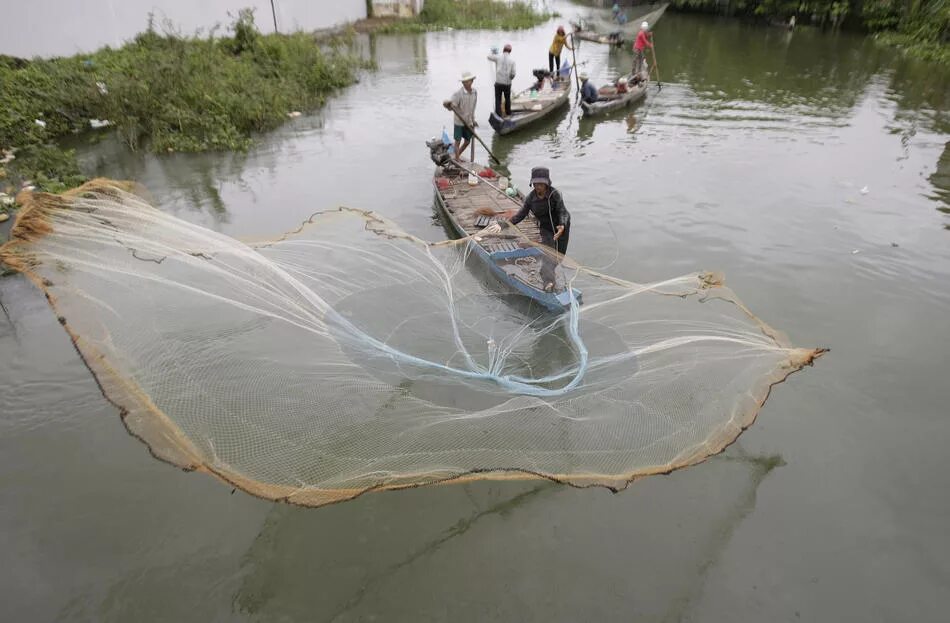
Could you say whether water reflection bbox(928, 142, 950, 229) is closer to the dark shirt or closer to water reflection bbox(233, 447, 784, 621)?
the dark shirt

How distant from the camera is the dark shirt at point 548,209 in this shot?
5.59 m

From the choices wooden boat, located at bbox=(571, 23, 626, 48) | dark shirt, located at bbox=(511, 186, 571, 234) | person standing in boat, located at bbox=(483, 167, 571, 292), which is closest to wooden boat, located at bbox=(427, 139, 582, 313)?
person standing in boat, located at bbox=(483, 167, 571, 292)

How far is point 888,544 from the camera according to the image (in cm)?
375

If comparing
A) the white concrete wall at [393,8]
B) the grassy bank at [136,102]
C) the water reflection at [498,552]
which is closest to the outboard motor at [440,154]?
the grassy bank at [136,102]

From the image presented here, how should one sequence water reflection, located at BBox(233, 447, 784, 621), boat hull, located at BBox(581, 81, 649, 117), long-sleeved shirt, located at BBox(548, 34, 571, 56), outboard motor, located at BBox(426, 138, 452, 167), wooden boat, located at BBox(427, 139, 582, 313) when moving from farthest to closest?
long-sleeved shirt, located at BBox(548, 34, 571, 56) → boat hull, located at BBox(581, 81, 649, 117) → outboard motor, located at BBox(426, 138, 452, 167) → wooden boat, located at BBox(427, 139, 582, 313) → water reflection, located at BBox(233, 447, 784, 621)

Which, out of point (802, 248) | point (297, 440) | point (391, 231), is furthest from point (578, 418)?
point (802, 248)

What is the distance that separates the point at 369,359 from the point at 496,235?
2.86 m

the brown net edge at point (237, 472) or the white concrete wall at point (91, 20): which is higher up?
the white concrete wall at point (91, 20)

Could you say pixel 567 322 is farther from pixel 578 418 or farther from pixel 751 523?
pixel 751 523

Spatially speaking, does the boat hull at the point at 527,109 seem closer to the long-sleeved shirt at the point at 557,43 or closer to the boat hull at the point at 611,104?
the boat hull at the point at 611,104

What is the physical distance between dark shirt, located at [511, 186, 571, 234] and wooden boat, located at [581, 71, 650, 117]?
7864mm

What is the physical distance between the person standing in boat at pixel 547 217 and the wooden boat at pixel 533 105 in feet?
19.4

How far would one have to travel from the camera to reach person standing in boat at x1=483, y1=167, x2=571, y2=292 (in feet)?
17.5

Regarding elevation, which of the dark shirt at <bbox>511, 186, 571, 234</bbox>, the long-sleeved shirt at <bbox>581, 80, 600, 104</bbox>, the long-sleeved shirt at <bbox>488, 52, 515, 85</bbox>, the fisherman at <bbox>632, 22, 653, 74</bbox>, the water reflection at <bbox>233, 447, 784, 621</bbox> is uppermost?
the fisherman at <bbox>632, 22, 653, 74</bbox>
